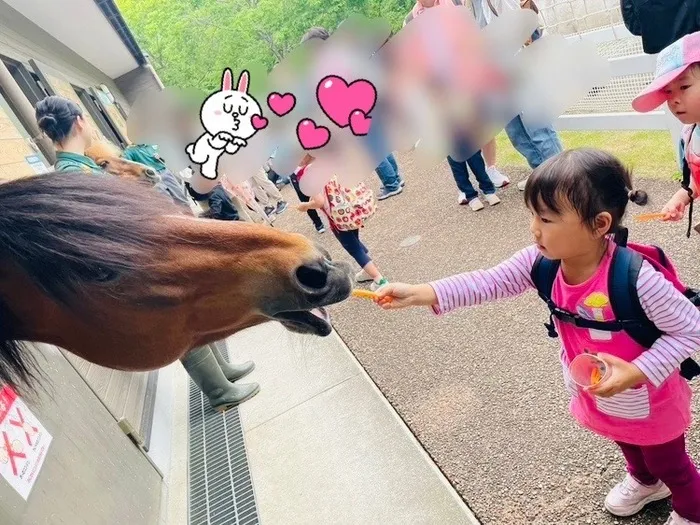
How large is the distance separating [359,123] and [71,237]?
4.07 ft

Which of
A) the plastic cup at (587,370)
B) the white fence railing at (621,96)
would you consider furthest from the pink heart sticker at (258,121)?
the white fence railing at (621,96)

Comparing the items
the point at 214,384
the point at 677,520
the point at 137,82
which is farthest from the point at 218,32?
the point at 137,82

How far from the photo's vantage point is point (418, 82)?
7.17ft

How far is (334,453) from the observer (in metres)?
2.85

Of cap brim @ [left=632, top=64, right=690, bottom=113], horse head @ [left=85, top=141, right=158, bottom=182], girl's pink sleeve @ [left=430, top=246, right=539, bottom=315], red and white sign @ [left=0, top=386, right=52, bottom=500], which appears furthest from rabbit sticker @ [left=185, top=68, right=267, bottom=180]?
cap brim @ [left=632, top=64, right=690, bottom=113]

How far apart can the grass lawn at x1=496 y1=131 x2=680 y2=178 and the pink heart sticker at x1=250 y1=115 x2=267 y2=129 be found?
2545 millimetres

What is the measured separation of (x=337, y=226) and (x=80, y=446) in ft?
7.45

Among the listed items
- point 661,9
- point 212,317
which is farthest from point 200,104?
point 661,9

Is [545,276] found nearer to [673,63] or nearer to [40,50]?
[673,63]

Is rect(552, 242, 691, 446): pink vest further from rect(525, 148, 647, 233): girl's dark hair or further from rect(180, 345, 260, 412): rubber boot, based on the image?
rect(180, 345, 260, 412): rubber boot

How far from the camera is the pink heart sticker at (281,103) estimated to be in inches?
81.7

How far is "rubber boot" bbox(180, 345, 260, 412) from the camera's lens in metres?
3.38

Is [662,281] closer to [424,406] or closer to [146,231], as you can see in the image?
[146,231]

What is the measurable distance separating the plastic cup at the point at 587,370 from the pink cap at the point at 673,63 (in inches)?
42.3
